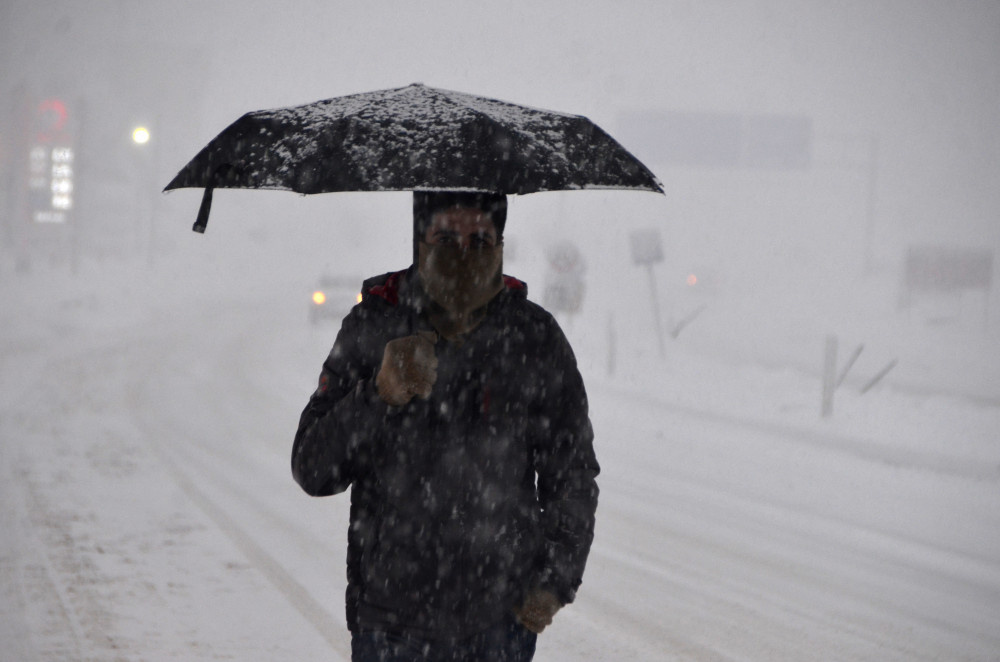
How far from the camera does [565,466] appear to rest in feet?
7.87

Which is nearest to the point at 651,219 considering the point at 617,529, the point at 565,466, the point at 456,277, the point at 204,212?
the point at 617,529

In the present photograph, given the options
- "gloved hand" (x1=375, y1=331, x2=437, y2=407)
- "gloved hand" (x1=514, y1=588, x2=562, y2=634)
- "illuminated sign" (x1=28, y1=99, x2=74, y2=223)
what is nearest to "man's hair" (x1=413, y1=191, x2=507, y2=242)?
"gloved hand" (x1=375, y1=331, x2=437, y2=407)

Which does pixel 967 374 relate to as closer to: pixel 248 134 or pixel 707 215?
pixel 248 134

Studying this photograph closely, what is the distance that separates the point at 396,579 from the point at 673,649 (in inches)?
113

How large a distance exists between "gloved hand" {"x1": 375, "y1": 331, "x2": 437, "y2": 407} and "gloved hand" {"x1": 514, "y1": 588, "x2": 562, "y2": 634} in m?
0.62

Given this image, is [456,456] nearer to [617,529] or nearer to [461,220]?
[461,220]

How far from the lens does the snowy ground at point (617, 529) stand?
475 cm

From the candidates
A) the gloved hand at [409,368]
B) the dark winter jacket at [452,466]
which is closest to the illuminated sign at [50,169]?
the dark winter jacket at [452,466]

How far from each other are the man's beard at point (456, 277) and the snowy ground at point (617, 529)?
9.11ft

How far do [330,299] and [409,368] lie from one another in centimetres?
2298

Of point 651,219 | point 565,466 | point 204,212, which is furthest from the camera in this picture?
point 651,219

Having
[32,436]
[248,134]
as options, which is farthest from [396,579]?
[32,436]

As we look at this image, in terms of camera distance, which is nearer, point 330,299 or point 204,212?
point 204,212

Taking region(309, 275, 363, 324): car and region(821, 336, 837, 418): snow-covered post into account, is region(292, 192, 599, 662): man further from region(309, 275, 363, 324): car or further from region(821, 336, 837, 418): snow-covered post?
region(309, 275, 363, 324): car
